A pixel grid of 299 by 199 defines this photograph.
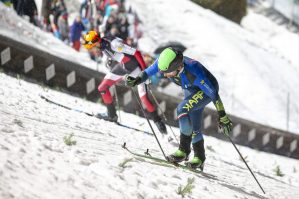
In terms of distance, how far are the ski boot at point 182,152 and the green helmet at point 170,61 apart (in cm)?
110

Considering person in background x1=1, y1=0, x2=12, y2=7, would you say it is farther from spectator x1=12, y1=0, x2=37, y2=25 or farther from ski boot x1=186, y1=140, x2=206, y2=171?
ski boot x1=186, y1=140, x2=206, y2=171

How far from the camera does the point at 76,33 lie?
54.9 ft

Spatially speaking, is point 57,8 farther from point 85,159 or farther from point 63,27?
point 85,159

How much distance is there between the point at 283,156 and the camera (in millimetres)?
13648

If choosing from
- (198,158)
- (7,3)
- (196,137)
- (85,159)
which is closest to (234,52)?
(7,3)

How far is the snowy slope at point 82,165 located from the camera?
13.1 feet

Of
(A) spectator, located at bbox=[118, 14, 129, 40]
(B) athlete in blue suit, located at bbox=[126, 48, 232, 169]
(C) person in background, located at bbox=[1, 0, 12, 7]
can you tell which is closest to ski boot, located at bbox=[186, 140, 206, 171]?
(B) athlete in blue suit, located at bbox=[126, 48, 232, 169]

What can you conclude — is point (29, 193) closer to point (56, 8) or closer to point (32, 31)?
point (32, 31)

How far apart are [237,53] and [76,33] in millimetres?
9547

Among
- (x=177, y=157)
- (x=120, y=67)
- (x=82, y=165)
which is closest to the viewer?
(x=82, y=165)

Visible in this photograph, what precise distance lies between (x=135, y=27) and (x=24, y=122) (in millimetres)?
17092

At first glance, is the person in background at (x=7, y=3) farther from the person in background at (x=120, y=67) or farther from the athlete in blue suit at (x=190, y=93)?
the athlete in blue suit at (x=190, y=93)

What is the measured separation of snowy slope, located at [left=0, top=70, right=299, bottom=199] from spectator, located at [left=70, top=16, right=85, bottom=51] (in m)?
7.76

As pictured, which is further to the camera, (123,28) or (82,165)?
(123,28)
